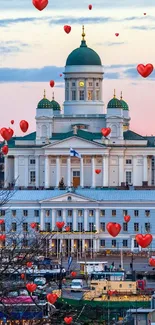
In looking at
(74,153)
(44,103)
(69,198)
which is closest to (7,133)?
(69,198)

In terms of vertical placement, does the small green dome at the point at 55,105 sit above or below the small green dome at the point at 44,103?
above

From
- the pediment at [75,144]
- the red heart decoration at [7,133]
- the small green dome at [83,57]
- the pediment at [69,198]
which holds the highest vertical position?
the small green dome at [83,57]

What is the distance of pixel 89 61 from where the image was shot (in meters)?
152

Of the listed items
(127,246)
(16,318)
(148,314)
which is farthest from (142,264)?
(16,318)

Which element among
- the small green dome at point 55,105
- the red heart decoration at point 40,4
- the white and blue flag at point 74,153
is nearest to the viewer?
the red heart decoration at point 40,4

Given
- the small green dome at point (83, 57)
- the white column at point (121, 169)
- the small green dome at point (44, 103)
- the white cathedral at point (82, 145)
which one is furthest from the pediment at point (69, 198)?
the small green dome at point (83, 57)

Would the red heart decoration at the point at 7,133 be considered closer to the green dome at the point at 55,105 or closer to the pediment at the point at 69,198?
the pediment at the point at 69,198

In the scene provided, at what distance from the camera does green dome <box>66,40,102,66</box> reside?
5989 inches

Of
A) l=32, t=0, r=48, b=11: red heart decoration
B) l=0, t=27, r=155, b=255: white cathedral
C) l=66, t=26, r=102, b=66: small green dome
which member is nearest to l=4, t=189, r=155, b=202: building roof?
l=0, t=27, r=155, b=255: white cathedral

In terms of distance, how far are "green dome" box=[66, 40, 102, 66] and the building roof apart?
3427 cm

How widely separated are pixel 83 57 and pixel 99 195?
3820cm

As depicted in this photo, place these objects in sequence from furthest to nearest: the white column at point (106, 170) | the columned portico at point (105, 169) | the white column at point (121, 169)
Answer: the white column at point (121, 169) < the columned portico at point (105, 169) < the white column at point (106, 170)

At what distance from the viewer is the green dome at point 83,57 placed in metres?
152

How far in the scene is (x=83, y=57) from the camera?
15225cm
